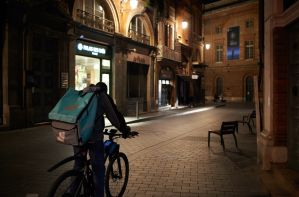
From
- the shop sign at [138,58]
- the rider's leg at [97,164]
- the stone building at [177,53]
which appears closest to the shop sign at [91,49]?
the shop sign at [138,58]

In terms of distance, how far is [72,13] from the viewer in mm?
13633

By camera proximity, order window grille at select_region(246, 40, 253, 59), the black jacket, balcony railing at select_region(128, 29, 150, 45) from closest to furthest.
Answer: the black jacket, balcony railing at select_region(128, 29, 150, 45), window grille at select_region(246, 40, 253, 59)

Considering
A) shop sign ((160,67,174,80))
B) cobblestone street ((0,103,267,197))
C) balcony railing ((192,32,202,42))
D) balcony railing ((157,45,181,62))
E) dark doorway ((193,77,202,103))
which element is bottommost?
cobblestone street ((0,103,267,197))

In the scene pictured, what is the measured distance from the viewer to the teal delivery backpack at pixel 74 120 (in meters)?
2.87

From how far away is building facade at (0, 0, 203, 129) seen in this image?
11.1m

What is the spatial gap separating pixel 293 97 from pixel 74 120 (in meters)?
4.10

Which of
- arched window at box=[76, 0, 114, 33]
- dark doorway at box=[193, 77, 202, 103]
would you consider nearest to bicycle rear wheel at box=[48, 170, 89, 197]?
arched window at box=[76, 0, 114, 33]

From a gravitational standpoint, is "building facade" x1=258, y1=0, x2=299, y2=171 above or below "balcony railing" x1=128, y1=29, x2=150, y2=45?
below

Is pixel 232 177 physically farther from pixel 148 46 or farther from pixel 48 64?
pixel 148 46

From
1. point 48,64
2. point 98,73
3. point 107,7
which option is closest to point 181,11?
point 107,7

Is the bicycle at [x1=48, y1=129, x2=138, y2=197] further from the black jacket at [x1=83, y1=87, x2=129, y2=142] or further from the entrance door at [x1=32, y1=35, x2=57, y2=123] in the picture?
the entrance door at [x1=32, y1=35, x2=57, y2=123]

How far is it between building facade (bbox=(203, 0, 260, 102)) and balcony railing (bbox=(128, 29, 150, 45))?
23813 mm

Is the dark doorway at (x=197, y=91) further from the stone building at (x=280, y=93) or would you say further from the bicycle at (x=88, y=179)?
the bicycle at (x=88, y=179)

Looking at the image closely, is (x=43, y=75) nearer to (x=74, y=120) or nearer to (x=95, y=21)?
(x=95, y=21)
